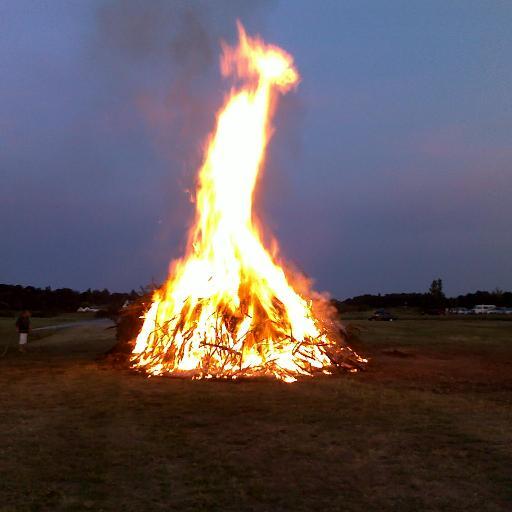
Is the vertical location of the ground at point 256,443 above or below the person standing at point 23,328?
below

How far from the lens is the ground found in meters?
5.26

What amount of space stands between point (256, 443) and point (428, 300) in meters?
83.1

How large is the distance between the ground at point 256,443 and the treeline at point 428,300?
76776 millimetres

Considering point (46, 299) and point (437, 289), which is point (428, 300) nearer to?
point (437, 289)

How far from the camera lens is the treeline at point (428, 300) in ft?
287

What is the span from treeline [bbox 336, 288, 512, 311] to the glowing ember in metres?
72.1

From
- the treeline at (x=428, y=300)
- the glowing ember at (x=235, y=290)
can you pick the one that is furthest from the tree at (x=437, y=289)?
the glowing ember at (x=235, y=290)

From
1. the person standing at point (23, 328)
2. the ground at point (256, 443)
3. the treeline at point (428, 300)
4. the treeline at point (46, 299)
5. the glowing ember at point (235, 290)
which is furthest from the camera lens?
the treeline at point (428, 300)

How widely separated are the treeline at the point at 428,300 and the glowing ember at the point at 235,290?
Answer: 236ft

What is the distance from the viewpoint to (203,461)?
6387 mm

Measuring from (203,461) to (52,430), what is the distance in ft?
8.48

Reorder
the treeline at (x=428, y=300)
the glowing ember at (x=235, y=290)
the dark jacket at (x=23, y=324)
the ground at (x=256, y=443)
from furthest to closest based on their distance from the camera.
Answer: the treeline at (x=428, y=300) < the dark jacket at (x=23, y=324) < the glowing ember at (x=235, y=290) < the ground at (x=256, y=443)

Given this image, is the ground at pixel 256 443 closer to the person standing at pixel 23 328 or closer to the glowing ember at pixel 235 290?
the glowing ember at pixel 235 290

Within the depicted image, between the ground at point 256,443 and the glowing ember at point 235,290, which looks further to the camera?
the glowing ember at point 235,290
